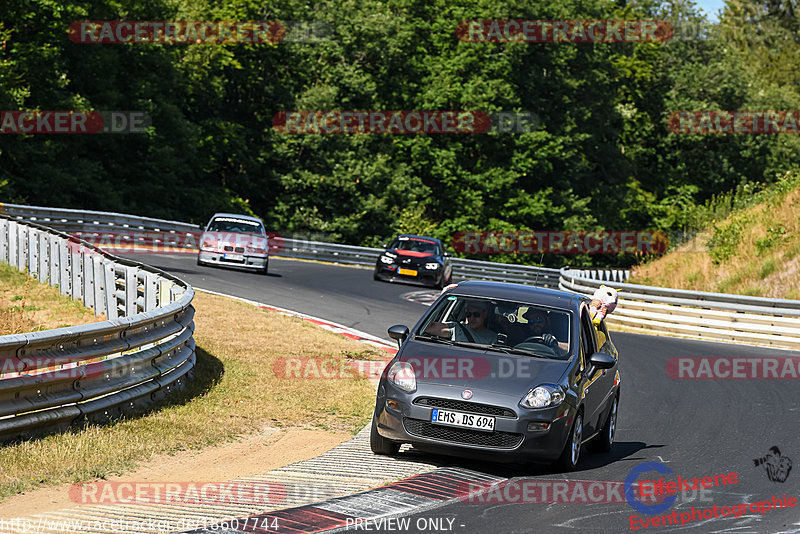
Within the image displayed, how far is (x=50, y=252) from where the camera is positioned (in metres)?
19.8

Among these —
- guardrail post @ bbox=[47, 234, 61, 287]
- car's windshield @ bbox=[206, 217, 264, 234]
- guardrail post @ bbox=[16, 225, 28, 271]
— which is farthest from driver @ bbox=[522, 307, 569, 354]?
car's windshield @ bbox=[206, 217, 264, 234]

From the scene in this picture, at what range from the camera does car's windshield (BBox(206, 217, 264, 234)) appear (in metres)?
30.7

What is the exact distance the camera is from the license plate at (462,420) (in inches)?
344

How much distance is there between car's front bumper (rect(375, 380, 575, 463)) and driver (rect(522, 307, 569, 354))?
0.88m

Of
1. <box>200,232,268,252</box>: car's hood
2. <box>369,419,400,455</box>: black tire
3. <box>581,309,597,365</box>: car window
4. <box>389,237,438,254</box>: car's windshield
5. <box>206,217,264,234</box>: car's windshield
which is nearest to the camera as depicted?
<box>369,419,400,455</box>: black tire

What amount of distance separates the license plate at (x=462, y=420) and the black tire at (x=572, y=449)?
2.51 feet

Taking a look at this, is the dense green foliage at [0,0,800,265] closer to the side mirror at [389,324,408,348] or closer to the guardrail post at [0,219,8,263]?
the guardrail post at [0,219,8,263]

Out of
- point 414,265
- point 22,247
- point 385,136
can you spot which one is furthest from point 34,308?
point 385,136

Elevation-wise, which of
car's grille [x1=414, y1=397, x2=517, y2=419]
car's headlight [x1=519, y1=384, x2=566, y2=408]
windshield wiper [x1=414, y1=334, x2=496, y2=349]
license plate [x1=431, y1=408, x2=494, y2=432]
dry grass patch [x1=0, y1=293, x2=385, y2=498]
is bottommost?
dry grass patch [x1=0, y1=293, x2=385, y2=498]

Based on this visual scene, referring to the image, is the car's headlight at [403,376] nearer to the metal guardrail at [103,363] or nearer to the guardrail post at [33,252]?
the metal guardrail at [103,363]

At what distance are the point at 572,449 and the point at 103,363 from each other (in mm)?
4323

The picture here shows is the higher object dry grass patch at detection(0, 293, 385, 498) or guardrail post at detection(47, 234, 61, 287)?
guardrail post at detection(47, 234, 61, 287)

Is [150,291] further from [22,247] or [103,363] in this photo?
[22,247]

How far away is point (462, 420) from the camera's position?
878 centimetres
